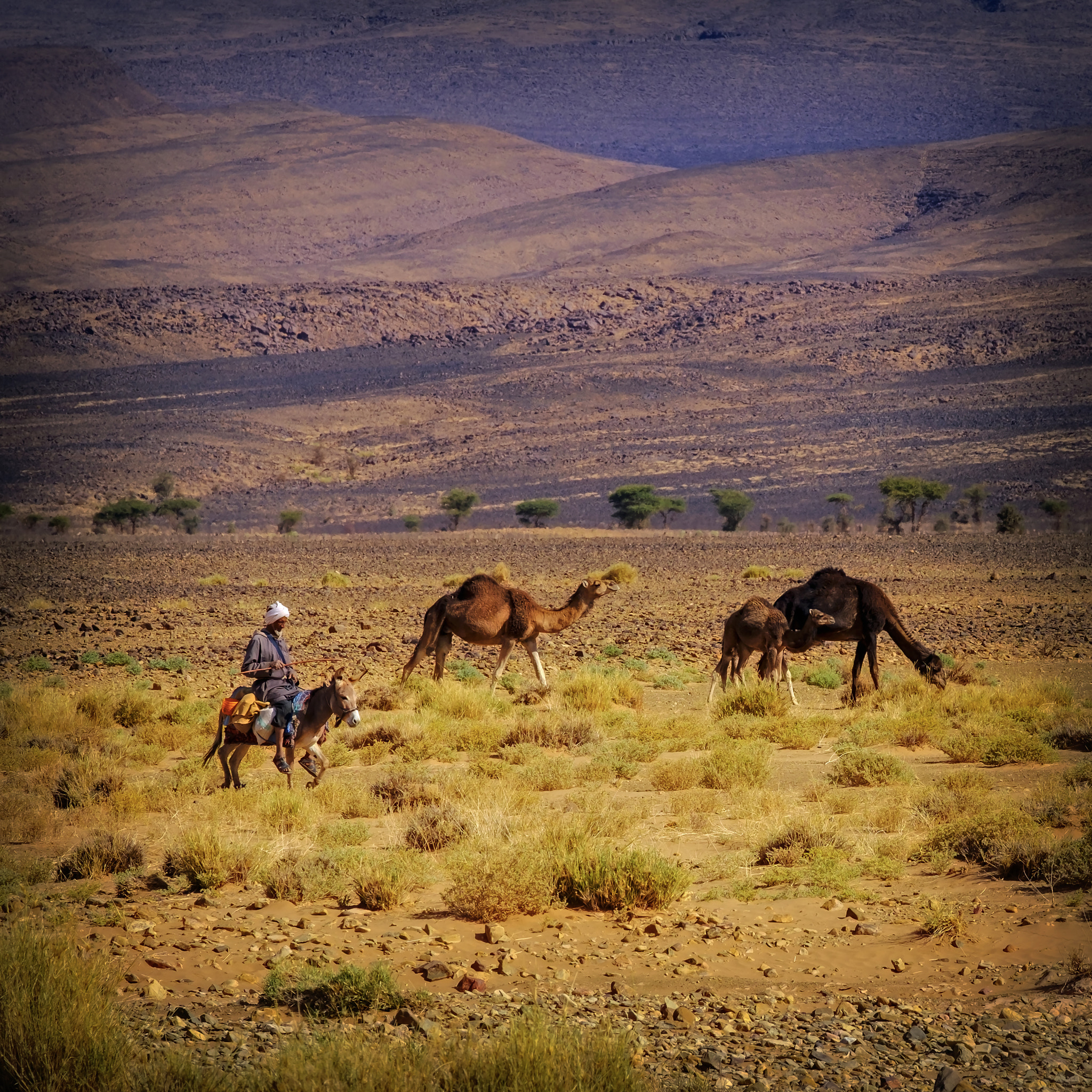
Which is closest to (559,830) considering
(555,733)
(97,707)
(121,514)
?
(555,733)

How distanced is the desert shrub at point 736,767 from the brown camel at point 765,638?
3.26 m

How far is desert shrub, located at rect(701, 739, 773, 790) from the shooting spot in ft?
41.7

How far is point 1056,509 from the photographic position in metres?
65.7

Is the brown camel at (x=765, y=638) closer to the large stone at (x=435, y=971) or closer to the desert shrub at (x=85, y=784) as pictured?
the desert shrub at (x=85, y=784)

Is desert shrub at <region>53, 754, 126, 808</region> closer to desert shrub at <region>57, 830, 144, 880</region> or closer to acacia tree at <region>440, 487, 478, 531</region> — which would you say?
desert shrub at <region>57, 830, 144, 880</region>

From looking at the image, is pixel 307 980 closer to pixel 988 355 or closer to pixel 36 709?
pixel 36 709

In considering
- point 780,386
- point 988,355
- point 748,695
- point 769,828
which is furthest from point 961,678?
point 988,355

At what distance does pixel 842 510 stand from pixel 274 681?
62.5 meters

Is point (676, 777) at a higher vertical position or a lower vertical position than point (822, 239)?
lower

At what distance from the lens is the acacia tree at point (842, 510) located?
63531 mm

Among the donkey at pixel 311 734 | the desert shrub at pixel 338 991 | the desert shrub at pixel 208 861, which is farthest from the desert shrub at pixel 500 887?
the donkey at pixel 311 734

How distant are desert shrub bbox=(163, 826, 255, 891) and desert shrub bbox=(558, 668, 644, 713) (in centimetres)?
745

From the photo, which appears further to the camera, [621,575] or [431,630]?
[621,575]

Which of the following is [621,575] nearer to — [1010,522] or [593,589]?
[593,589]
